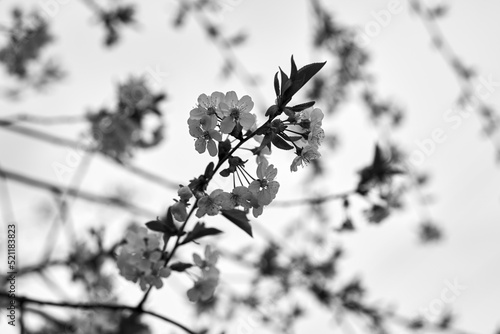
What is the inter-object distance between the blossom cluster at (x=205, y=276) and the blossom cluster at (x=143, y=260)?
183 millimetres

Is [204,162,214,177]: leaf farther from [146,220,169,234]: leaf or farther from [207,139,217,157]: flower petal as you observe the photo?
[146,220,169,234]: leaf

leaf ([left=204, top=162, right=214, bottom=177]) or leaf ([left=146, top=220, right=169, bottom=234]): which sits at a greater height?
leaf ([left=204, top=162, right=214, bottom=177])

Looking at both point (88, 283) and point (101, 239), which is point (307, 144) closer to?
point (101, 239)

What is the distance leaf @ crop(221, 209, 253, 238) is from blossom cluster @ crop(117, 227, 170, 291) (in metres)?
0.31

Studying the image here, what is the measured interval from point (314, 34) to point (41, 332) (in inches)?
168

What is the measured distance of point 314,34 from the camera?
16.1ft

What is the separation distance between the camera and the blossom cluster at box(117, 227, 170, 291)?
4.85ft

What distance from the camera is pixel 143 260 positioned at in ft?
4.89

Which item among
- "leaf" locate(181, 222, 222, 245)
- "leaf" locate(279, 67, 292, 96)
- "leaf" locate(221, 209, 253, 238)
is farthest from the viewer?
"leaf" locate(181, 222, 222, 245)

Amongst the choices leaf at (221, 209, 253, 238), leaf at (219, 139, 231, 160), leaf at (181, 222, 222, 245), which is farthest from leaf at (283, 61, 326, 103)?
leaf at (181, 222, 222, 245)

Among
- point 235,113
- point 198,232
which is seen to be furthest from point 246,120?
point 198,232

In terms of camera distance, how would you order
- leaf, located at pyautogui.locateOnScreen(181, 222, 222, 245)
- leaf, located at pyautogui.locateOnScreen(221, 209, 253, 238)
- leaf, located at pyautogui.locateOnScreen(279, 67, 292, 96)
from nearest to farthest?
1. leaf, located at pyautogui.locateOnScreen(279, 67, 292, 96)
2. leaf, located at pyautogui.locateOnScreen(221, 209, 253, 238)
3. leaf, located at pyautogui.locateOnScreen(181, 222, 222, 245)

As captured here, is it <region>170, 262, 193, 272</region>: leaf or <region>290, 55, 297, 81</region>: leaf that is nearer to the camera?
<region>290, 55, 297, 81</region>: leaf

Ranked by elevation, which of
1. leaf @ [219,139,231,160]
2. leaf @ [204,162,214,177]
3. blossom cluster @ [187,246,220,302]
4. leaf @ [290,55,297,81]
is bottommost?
blossom cluster @ [187,246,220,302]
